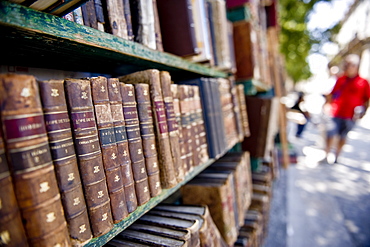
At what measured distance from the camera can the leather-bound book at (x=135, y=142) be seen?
1.89 ft

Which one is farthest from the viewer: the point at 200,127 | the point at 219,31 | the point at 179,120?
the point at 219,31

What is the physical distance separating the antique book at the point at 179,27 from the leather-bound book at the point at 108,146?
1.47 feet

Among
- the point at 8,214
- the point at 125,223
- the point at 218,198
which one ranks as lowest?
the point at 218,198

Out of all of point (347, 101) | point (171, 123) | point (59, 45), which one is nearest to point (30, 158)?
point (59, 45)

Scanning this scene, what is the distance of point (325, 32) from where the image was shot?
21.8 feet

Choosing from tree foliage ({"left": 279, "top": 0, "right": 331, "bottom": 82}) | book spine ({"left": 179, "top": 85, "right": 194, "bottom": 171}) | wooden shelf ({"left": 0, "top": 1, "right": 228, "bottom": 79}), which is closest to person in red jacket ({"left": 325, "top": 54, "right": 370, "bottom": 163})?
tree foliage ({"left": 279, "top": 0, "right": 331, "bottom": 82})

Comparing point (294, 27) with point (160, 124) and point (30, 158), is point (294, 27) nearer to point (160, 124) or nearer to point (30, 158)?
point (160, 124)

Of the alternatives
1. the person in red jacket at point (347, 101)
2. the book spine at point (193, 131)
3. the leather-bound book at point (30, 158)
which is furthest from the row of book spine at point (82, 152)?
the person in red jacket at point (347, 101)

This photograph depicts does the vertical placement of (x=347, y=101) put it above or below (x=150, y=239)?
above

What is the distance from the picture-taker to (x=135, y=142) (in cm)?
59

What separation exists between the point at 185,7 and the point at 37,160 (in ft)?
2.50

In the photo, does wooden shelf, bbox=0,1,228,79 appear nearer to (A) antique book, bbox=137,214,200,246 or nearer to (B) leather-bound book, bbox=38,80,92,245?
(B) leather-bound book, bbox=38,80,92,245

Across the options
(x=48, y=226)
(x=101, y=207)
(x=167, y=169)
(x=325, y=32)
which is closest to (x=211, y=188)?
(x=167, y=169)

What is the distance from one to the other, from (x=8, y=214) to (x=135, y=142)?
305mm
